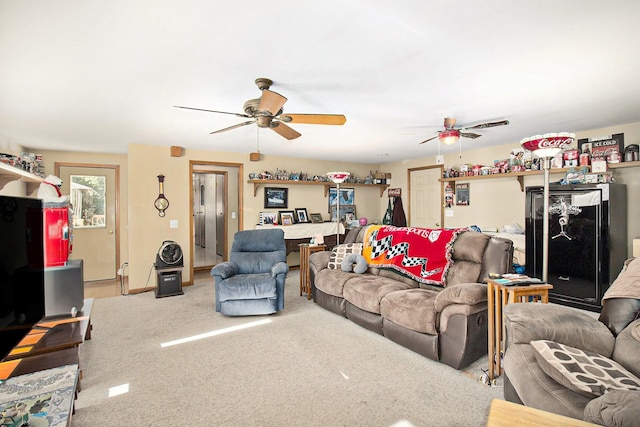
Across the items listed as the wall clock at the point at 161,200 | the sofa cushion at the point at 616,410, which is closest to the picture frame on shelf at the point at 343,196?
the wall clock at the point at 161,200

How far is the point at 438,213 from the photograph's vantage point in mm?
6266

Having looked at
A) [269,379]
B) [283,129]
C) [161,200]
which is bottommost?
[269,379]

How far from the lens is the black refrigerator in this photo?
147 inches

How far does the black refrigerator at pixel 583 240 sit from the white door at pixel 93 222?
6.81m

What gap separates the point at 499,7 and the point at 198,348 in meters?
3.28

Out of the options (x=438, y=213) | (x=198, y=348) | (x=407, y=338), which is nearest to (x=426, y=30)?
(x=407, y=338)

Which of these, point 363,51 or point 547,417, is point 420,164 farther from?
point 547,417

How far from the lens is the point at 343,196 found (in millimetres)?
7133

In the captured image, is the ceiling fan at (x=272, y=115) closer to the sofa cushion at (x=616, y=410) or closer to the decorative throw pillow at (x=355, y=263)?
the decorative throw pillow at (x=355, y=263)

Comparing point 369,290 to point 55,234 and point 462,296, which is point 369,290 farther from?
point 55,234

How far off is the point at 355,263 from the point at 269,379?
1.88 meters

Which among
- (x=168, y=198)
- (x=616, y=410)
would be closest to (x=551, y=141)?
(x=616, y=410)

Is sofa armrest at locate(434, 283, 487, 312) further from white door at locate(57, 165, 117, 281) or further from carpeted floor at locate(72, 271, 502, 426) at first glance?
white door at locate(57, 165, 117, 281)

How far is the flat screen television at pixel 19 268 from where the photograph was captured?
1195mm
